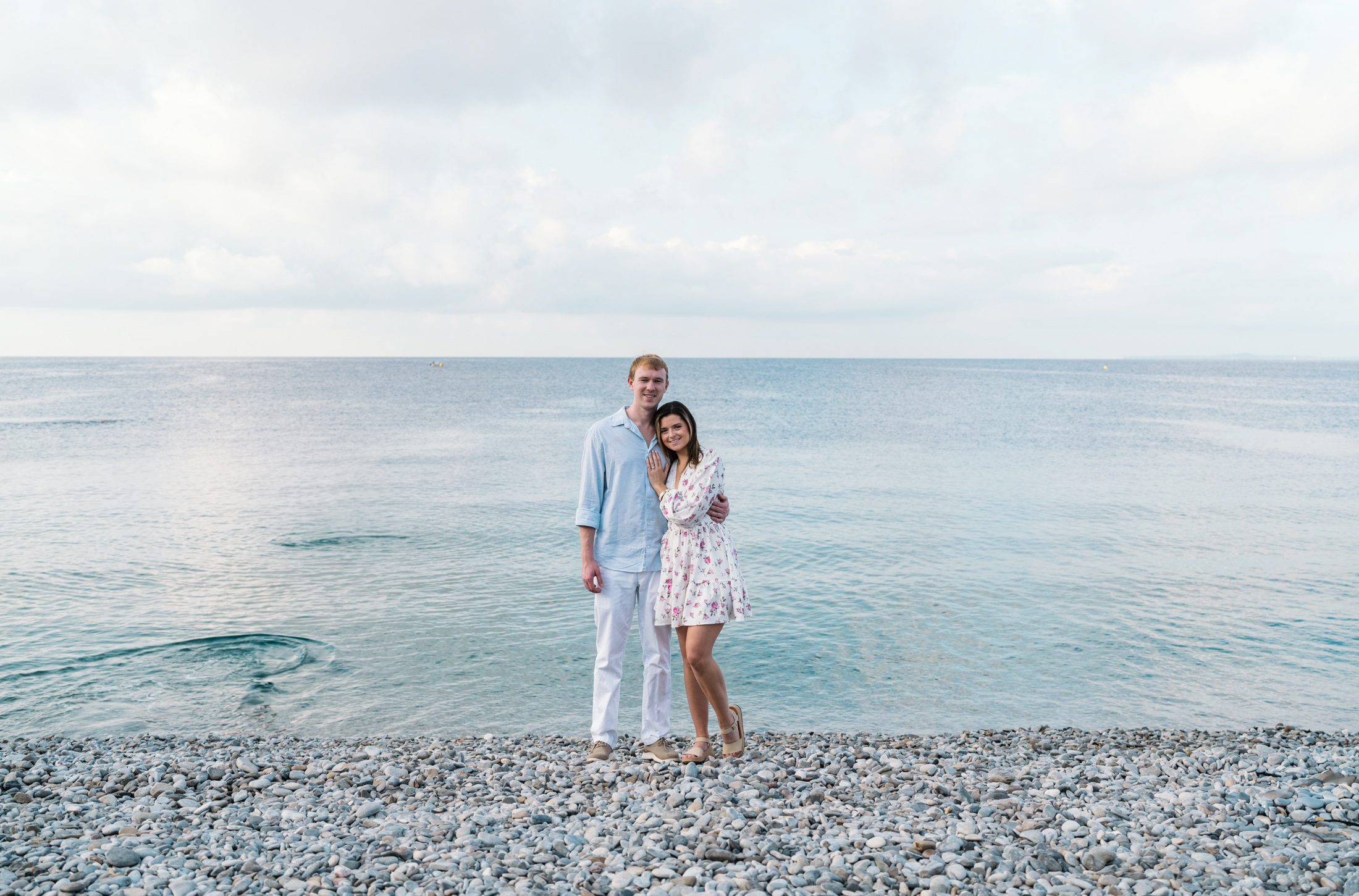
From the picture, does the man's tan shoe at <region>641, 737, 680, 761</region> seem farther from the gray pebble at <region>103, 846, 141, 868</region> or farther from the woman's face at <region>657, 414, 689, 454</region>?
the gray pebble at <region>103, 846, 141, 868</region>

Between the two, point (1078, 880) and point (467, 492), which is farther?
point (467, 492)

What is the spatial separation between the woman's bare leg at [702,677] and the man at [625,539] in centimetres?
18

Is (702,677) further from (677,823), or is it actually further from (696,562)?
(677,823)

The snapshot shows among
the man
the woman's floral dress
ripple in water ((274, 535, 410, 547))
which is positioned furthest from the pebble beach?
ripple in water ((274, 535, 410, 547))

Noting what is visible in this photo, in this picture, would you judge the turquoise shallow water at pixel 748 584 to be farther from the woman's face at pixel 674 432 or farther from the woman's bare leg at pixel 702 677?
the woman's face at pixel 674 432

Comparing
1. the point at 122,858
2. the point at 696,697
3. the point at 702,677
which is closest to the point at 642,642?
the point at 702,677

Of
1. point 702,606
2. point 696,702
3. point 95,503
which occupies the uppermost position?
point 702,606

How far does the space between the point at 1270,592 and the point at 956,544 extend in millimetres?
6145

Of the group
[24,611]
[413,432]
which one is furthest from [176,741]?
[413,432]

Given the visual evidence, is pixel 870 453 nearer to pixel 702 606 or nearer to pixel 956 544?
pixel 956 544

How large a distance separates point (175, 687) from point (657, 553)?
8197mm

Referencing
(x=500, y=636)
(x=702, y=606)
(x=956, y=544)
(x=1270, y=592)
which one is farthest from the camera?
(x=956, y=544)

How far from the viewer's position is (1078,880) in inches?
189

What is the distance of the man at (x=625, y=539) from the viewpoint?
21.2 ft
